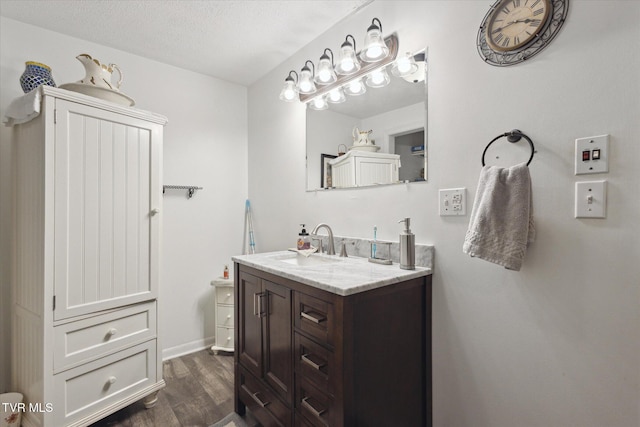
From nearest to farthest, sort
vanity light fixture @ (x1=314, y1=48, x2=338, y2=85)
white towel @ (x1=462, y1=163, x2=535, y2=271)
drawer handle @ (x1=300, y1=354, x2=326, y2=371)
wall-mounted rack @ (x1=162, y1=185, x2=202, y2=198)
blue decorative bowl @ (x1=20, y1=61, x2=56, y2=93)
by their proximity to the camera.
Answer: white towel @ (x1=462, y1=163, x2=535, y2=271) → drawer handle @ (x1=300, y1=354, x2=326, y2=371) → blue decorative bowl @ (x1=20, y1=61, x2=56, y2=93) → vanity light fixture @ (x1=314, y1=48, x2=338, y2=85) → wall-mounted rack @ (x1=162, y1=185, x2=202, y2=198)

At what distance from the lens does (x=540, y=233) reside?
42.6 inches

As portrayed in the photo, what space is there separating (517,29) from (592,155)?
55cm

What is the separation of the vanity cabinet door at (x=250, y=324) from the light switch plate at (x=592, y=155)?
1.40m

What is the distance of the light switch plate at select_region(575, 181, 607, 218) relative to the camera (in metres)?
0.95

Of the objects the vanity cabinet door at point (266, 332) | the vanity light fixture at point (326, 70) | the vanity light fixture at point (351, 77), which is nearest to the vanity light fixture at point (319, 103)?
the vanity light fixture at point (351, 77)

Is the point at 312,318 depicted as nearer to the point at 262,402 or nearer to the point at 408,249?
the point at 408,249

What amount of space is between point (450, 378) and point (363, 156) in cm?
121

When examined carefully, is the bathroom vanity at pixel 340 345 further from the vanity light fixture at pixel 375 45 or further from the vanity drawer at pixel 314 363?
the vanity light fixture at pixel 375 45

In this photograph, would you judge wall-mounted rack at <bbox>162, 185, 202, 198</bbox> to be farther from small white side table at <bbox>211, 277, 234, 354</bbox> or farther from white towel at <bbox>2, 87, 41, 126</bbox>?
white towel at <bbox>2, 87, 41, 126</bbox>

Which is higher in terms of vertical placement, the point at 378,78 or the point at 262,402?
the point at 378,78

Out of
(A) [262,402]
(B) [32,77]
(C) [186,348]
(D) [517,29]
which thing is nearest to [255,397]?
(A) [262,402]

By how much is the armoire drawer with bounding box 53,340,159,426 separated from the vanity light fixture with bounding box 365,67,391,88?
2.02 metres

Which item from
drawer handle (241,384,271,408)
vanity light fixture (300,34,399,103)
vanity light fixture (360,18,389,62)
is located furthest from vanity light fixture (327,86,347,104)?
drawer handle (241,384,271,408)

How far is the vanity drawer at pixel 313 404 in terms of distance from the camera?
3.65 ft
